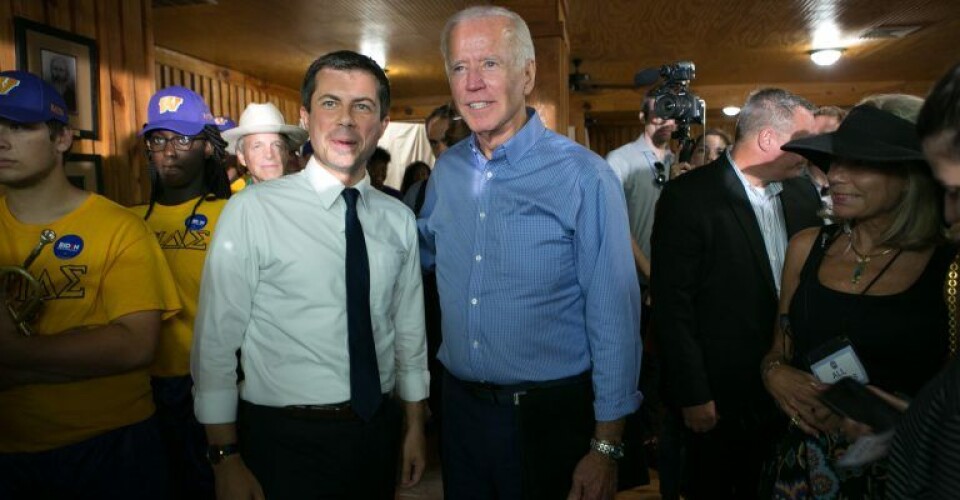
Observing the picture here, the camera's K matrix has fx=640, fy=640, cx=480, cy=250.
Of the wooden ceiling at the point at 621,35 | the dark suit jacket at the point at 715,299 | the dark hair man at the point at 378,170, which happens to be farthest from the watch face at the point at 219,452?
the wooden ceiling at the point at 621,35

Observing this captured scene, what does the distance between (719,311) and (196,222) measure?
1.85 m

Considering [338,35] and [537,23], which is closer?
[537,23]

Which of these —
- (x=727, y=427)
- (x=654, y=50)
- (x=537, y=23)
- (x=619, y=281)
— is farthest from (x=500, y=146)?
(x=654, y=50)

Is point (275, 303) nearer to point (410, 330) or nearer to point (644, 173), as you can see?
point (410, 330)

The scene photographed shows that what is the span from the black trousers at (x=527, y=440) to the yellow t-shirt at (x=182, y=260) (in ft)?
3.52

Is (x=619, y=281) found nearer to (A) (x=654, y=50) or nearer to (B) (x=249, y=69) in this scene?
(A) (x=654, y=50)

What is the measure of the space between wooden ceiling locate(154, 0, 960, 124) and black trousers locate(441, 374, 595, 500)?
2559 millimetres

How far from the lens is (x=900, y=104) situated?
5.63ft

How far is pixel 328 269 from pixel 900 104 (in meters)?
1.57

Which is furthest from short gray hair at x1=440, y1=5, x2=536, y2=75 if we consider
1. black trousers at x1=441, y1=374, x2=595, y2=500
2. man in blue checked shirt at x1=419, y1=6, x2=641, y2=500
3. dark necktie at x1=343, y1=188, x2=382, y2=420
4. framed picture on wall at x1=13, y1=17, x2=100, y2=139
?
framed picture on wall at x1=13, y1=17, x2=100, y2=139

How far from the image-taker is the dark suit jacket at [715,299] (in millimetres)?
2121

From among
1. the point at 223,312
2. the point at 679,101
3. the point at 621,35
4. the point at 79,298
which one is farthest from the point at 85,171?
the point at 621,35

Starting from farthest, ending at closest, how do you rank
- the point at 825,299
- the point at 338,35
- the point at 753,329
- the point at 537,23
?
the point at 338,35 → the point at 537,23 → the point at 753,329 → the point at 825,299

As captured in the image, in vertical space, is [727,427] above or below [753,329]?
below
